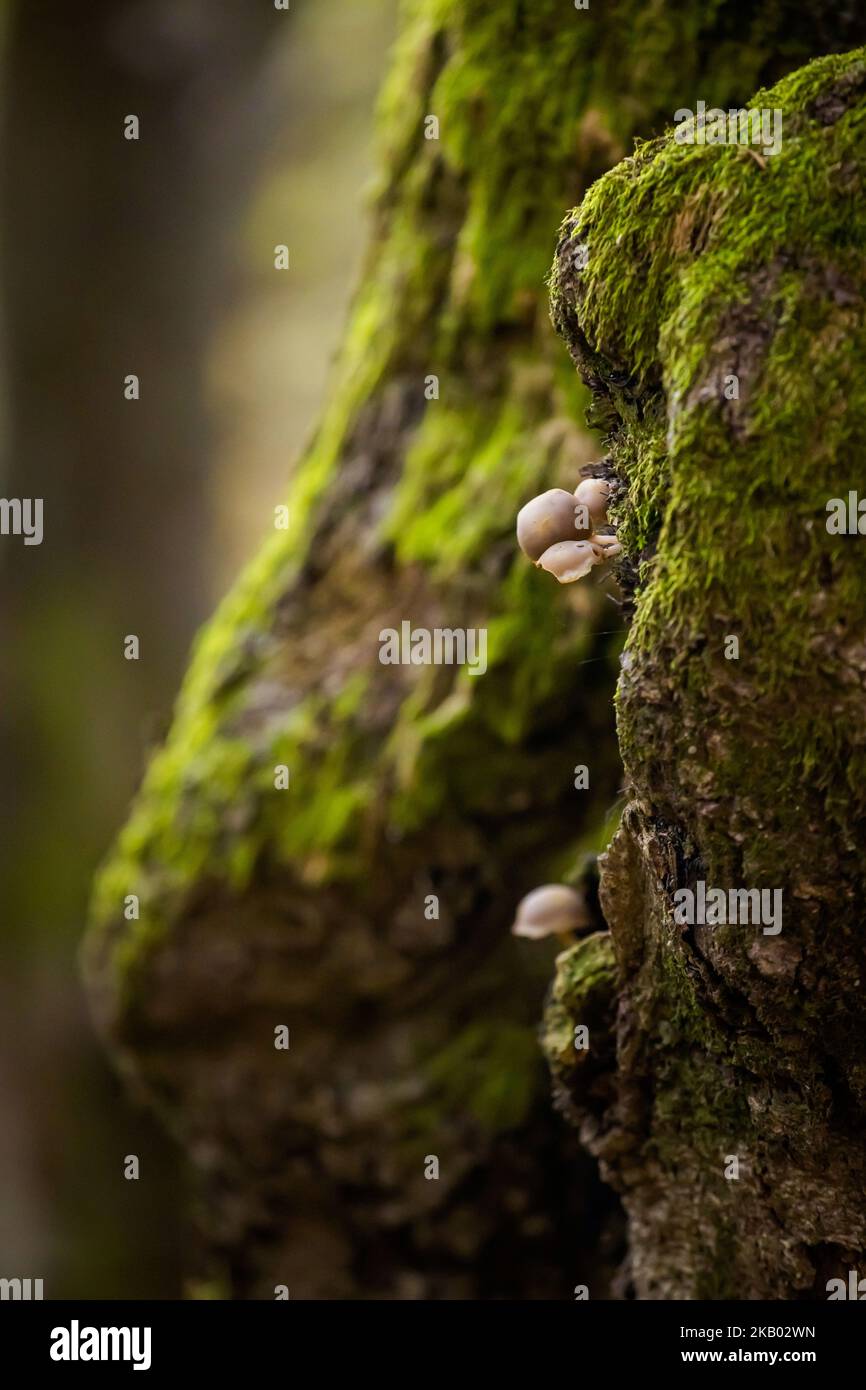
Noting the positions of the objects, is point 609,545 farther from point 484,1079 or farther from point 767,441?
point 484,1079

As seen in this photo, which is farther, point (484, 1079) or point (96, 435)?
point (96, 435)

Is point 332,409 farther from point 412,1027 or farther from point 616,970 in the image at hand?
point 616,970

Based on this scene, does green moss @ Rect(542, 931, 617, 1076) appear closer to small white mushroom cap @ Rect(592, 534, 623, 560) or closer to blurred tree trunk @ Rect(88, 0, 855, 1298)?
small white mushroom cap @ Rect(592, 534, 623, 560)

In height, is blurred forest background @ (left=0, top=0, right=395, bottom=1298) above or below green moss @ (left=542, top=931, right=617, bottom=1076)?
above

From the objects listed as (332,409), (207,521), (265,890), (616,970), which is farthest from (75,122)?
(616,970)

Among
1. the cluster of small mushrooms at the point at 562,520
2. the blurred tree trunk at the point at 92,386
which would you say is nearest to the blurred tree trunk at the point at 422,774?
the cluster of small mushrooms at the point at 562,520

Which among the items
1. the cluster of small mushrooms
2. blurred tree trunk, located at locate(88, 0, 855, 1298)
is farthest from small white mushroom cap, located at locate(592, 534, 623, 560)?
blurred tree trunk, located at locate(88, 0, 855, 1298)

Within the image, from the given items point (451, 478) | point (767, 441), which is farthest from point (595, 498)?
point (451, 478)
